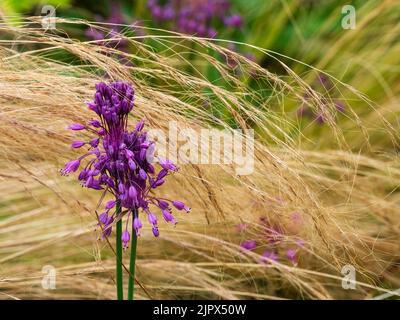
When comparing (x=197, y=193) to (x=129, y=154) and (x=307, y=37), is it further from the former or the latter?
(x=307, y=37)

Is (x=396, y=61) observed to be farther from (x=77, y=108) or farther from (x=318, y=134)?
(x=77, y=108)

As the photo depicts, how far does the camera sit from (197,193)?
1530 mm

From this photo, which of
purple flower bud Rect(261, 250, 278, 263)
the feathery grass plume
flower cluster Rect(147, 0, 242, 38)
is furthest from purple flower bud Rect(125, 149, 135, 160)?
flower cluster Rect(147, 0, 242, 38)

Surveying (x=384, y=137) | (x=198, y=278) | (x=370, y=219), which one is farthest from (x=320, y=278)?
(x=384, y=137)

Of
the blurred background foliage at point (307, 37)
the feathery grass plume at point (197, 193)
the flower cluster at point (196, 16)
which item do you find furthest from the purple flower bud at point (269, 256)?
the flower cluster at point (196, 16)

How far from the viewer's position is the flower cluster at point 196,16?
251 cm

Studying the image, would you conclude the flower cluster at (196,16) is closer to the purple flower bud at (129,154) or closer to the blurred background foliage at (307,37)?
the blurred background foliage at (307,37)

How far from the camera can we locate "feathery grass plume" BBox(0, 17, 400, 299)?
60.2 inches

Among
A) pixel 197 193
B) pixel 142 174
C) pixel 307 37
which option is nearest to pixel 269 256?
pixel 197 193

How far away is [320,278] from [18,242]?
0.83 m

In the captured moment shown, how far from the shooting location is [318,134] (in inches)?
96.1

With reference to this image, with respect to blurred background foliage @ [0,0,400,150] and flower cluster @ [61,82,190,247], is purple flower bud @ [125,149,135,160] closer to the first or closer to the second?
flower cluster @ [61,82,190,247]

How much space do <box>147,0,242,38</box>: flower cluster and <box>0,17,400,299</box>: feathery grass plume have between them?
51cm

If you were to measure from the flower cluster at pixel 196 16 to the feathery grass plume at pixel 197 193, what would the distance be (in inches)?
20.2
